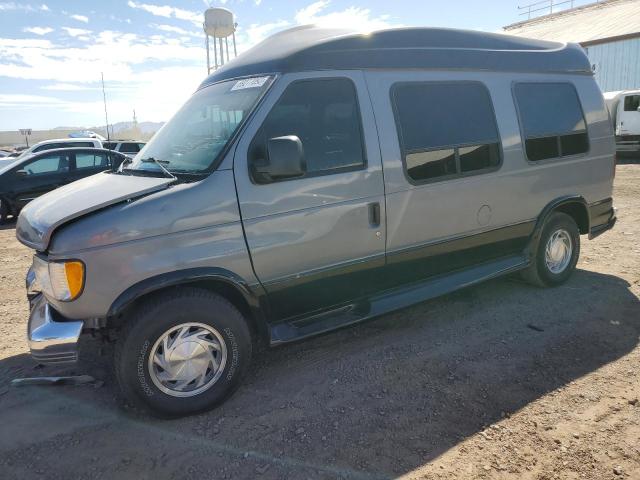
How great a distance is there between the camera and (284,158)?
3.04 metres

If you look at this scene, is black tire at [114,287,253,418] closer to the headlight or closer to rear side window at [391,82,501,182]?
the headlight

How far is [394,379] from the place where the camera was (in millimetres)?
3562

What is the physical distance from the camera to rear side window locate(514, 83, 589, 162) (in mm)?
4730

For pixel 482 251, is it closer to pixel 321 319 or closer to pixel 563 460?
pixel 321 319

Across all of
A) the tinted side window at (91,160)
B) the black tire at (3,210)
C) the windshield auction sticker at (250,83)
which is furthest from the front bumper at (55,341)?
the tinted side window at (91,160)

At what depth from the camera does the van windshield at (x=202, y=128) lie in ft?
10.8

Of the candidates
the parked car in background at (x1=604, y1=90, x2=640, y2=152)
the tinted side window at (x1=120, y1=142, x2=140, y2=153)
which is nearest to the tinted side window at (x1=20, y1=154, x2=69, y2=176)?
the tinted side window at (x1=120, y1=142, x2=140, y2=153)

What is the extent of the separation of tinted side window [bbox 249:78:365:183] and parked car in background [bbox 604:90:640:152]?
17699 mm

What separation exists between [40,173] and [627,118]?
18932 mm

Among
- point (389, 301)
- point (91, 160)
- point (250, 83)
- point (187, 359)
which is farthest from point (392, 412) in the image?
point (91, 160)

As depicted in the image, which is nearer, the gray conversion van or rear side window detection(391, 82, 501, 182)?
the gray conversion van

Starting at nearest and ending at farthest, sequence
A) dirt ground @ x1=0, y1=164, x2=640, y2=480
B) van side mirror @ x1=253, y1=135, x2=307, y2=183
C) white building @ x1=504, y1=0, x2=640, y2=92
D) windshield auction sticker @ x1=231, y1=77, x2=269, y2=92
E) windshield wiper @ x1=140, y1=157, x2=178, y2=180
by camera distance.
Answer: dirt ground @ x1=0, y1=164, x2=640, y2=480 < van side mirror @ x1=253, y1=135, x2=307, y2=183 < windshield wiper @ x1=140, y1=157, x2=178, y2=180 < windshield auction sticker @ x1=231, y1=77, x2=269, y2=92 < white building @ x1=504, y1=0, x2=640, y2=92

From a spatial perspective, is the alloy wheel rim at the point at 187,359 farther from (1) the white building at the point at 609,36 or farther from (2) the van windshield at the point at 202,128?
(1) the white building at the point at 609,36

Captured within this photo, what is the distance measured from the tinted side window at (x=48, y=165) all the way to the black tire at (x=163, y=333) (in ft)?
31.1
